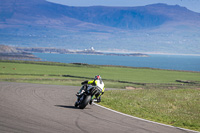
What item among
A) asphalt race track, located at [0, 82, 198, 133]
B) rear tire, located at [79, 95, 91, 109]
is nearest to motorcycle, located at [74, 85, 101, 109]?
rear tire, located at [79, 95, 91, 109]

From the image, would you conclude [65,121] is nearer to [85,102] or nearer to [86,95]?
[85,102]

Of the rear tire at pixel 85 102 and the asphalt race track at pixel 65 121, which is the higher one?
the rear tire at pixel 85 102

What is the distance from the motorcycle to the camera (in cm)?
1841

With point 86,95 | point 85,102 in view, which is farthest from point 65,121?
point 86,95

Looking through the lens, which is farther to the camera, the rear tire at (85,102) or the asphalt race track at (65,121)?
the rear tire at (85,102)

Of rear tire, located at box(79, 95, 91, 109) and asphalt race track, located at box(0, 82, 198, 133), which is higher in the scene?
rear tire, located at box(79, 95, 91, 109)

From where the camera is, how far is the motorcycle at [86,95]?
18406 millimetres

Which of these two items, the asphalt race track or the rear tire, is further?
the rear tire

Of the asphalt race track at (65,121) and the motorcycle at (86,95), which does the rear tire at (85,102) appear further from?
the asphalt race track at (65,121)

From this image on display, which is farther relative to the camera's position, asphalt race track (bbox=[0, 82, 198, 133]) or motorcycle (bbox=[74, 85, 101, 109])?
motorcycle (bbox=[74, 85, 101, 109])

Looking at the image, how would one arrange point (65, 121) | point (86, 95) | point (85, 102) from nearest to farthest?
point (65, 121) < point (85, 102) < point (86, 95)

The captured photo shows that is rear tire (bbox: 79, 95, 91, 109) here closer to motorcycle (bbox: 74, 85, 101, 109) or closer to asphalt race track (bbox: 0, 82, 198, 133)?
motorcycle (bbox: 74, 85, 101, 109)

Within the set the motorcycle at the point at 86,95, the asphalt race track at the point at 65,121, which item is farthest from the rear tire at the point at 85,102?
the asphalt race track at the point at 65,121

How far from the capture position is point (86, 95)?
1866 cm
